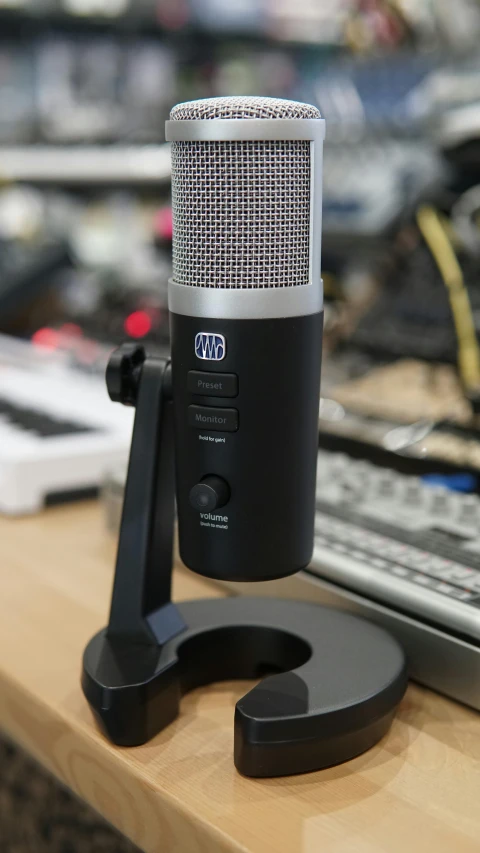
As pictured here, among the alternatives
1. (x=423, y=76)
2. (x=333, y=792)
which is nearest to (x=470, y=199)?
(x=423, y=76)

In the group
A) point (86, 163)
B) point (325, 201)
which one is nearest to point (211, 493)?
→ point (325, 201)

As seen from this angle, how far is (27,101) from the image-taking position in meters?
2.66

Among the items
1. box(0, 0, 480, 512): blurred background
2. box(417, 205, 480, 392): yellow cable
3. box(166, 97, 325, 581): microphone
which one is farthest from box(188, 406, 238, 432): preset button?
box(417, 205, 480, 392): yellow cable

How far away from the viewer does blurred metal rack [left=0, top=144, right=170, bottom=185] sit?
2.41m

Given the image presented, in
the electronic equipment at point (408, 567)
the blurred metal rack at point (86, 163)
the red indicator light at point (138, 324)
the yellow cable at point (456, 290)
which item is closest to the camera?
the electronic equipment at point (408, 567)

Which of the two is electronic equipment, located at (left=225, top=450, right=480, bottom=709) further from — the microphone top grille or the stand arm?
the microphone top grille

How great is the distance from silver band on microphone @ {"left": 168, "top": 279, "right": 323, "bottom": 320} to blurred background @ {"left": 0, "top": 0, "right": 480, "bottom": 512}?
0.41 m

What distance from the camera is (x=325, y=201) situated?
1645mm

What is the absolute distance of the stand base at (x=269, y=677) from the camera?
0.53m

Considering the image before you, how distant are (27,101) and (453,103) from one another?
1.56 m

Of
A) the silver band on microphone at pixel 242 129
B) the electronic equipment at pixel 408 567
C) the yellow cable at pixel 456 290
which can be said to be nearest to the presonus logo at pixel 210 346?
the silver band on microphone at pixel 242 129

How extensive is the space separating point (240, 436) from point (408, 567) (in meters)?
0.20

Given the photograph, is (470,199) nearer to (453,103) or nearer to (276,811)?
(453,103)

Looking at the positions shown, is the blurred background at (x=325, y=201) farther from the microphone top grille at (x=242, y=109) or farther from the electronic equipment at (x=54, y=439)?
the microphone top grille at (x=242, y=109)
